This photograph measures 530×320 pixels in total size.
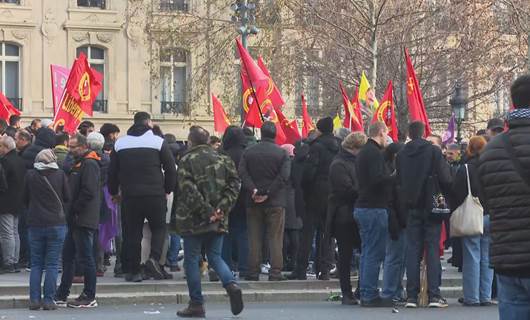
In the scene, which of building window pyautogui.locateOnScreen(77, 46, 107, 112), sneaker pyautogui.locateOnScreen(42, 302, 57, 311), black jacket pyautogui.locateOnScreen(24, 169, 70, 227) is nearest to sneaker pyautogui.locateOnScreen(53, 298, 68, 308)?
sneaker pyautogui.locateOnScreen(42, 302, 57, 311)

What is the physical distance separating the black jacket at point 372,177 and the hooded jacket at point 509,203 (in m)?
5.37

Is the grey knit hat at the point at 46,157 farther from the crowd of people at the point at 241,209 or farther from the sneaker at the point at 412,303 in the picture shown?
the sneaker at the point at 412,303

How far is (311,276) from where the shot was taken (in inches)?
608

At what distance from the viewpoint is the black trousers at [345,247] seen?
13.1 metres

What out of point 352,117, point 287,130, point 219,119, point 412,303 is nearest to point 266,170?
point 412,303

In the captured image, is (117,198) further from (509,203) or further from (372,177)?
(509,203)

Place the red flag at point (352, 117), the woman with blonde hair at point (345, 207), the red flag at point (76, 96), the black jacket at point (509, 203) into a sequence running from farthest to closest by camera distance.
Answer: the red flag at point (352, 117)
the red flag at point (76, 96)
the woman with blonde hair at point (345, 207)
the black jacket at point (509, 203)

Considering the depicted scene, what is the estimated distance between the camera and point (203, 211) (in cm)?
1170

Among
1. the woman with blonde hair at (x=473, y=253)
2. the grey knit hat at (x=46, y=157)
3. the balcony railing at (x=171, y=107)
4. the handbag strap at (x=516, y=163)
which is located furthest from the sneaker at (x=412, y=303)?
the balcony railing at (x=171, y=107)

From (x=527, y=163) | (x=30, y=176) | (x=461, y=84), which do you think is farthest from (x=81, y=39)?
(x=527, y=163)

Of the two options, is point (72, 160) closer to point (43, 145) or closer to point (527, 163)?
point (43, 145)

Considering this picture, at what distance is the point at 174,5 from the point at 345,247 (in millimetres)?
31315

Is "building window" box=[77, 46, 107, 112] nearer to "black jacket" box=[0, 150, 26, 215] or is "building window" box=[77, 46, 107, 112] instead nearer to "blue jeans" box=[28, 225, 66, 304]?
"black jacket" box=[0, 150, 26, 215]

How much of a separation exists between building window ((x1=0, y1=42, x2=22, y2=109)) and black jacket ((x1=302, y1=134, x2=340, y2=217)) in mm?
29980
